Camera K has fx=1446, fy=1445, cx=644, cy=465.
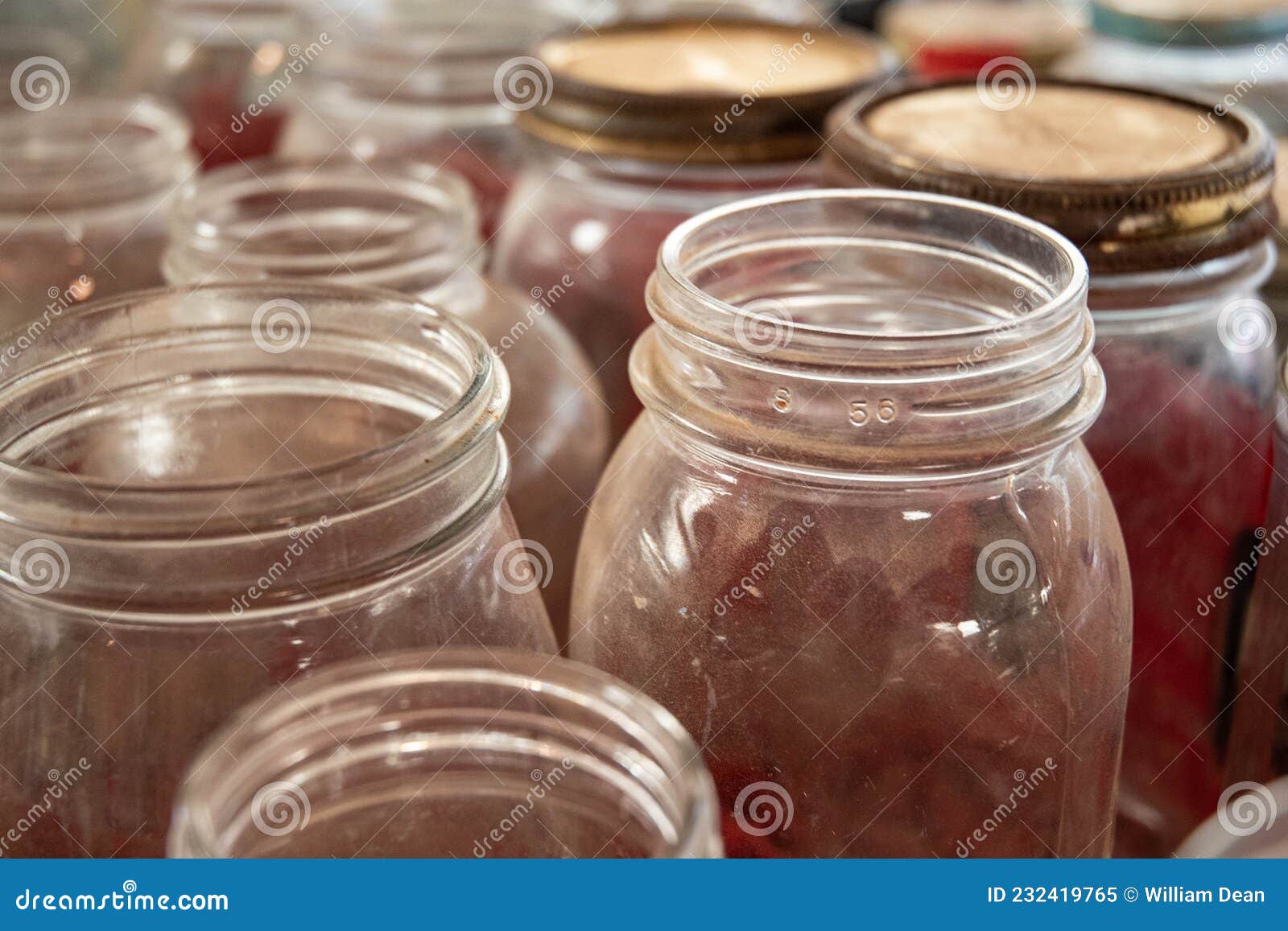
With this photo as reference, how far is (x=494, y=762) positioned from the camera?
436mm

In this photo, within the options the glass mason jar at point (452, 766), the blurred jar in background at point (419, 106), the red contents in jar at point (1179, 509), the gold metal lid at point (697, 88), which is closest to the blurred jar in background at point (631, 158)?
the gold metal lid at point (697, 88)

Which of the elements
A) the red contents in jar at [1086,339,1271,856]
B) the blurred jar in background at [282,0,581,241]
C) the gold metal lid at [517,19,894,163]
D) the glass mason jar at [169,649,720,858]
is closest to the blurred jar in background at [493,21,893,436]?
the gold metal lid at [517,19,894,163]

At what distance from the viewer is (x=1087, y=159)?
2.28ft

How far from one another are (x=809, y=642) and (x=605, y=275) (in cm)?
36

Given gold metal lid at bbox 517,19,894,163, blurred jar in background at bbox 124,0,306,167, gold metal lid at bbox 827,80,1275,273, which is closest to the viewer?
gold metal lid at bbox 827,80,1275,273

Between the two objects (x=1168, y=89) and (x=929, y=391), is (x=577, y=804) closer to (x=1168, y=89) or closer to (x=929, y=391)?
(x=929, y=391)

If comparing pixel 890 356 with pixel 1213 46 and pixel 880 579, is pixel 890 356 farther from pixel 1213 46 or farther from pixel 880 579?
pixel 1213 46

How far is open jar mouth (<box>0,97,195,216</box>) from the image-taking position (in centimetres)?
83

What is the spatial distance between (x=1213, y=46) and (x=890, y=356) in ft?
2.33

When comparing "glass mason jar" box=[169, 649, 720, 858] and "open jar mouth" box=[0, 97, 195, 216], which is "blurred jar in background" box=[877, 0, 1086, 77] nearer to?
"open jar mouth" box=[0, 97, 195, 216]

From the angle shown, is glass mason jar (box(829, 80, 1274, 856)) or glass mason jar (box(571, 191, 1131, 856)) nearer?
glass mason jar (box(571, 191, 1131, 856))

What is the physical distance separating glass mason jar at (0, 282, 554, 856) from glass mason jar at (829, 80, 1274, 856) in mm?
279

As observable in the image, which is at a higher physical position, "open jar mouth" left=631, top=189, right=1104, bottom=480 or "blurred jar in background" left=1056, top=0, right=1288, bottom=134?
"open jar mouth" left=631, top=189, right=1104, bottom=480

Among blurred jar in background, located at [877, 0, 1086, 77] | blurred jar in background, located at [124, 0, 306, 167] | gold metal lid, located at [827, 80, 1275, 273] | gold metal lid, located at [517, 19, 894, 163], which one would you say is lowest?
blurred jar in background, located at [124, 0, 306, 167]
